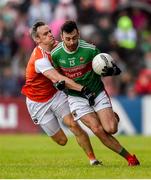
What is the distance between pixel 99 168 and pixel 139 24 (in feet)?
A: 47.3

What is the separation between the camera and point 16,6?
91.4ft

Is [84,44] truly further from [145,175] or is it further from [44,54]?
[145,175]

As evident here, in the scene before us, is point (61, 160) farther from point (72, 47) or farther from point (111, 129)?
point (72, 47)

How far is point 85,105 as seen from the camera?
14.1 m

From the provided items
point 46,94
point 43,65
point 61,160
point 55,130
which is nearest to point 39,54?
point 43,65

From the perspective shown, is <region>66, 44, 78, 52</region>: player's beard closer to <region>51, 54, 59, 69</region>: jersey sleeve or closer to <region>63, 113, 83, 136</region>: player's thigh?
<region>51, 54, 59, 69</region>: jersey sleeve

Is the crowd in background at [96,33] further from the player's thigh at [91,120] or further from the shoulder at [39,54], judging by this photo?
the player's thigh at [91,120]

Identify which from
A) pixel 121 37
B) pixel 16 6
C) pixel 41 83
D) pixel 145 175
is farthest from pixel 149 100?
pixel 145 175

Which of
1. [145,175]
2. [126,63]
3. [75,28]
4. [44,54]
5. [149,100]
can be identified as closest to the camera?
[145,175]

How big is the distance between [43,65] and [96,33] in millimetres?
12292

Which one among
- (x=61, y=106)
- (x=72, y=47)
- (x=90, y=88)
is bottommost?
(x=61, y=106)

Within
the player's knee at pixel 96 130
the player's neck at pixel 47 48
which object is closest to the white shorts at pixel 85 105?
the player's knee at pixel 96 130

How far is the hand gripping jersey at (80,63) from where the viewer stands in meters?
14.0

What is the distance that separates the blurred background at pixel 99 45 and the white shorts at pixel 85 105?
426 inches
